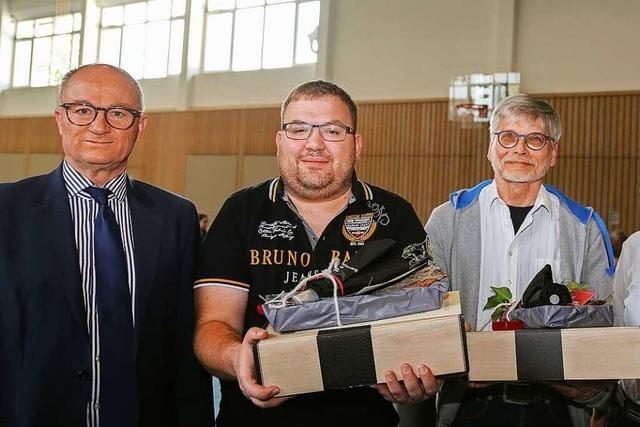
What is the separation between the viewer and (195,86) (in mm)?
15266

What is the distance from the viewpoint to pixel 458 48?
12148 millimetres

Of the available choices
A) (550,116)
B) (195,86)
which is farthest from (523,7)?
(550,116)

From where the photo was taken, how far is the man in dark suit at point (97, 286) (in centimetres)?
187

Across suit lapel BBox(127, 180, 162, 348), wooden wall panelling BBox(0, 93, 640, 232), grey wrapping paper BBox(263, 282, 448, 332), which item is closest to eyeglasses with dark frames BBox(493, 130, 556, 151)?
grey wrapping paper BBox(263, 282, 448, 332)

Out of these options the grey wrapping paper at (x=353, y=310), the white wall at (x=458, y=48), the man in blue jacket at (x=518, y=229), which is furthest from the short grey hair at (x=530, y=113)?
the white wall at (x=458, y=48)

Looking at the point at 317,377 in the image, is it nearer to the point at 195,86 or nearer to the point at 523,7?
the point at 523,7

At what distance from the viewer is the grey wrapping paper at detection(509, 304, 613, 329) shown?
1.75 meters

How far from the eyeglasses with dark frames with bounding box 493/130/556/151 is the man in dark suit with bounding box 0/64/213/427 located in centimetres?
117

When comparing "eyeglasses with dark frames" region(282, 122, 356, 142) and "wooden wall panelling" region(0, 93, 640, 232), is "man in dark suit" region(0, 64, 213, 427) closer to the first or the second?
"eyeglasses with dark frames" region(282, 122, 356, 142)

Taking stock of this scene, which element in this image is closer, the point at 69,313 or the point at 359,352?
the point at 359,352

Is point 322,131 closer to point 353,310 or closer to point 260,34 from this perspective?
point 353,310

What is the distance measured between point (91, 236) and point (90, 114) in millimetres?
359

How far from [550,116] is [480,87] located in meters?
8.25

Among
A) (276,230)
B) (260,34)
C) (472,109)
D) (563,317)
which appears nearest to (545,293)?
(563,317)
